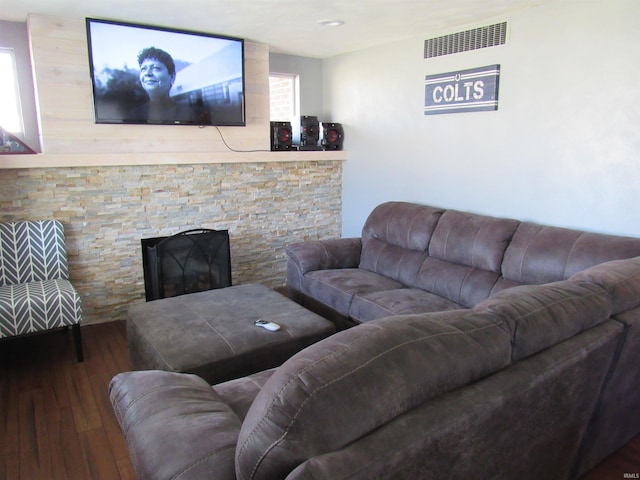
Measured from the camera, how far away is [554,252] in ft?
8.72

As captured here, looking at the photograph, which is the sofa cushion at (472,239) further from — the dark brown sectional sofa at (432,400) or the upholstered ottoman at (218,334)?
the upholstered ottoman at (218,334)

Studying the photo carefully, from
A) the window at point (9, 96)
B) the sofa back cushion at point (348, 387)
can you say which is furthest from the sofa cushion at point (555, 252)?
the window at point (9, 96)

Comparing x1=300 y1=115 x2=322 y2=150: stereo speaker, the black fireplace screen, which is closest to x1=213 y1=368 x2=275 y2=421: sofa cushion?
the black fireplace screen

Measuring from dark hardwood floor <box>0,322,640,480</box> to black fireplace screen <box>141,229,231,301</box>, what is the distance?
18.7 inches

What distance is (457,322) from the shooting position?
1.31 metres

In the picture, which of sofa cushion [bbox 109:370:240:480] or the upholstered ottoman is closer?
sofa cushion [bbox 109:370:240:480]

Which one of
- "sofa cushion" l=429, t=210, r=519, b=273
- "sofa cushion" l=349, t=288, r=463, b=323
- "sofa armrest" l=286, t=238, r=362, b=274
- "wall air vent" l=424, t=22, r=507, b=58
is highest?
"wall air vent" l=424, t=22, r=507, b=58

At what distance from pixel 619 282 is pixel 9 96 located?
402cm

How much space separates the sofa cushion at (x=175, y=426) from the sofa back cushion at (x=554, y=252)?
1956 millimetres

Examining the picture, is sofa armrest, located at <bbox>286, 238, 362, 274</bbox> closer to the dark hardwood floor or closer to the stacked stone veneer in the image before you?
the stacked stone veneer

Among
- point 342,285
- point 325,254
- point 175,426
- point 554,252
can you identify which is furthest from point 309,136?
point 175,426

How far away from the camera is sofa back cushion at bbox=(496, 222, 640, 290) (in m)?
2.46

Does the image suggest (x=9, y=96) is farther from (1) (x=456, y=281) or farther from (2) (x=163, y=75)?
(1) (x=456, y=281)

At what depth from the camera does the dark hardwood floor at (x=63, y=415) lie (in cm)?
207
